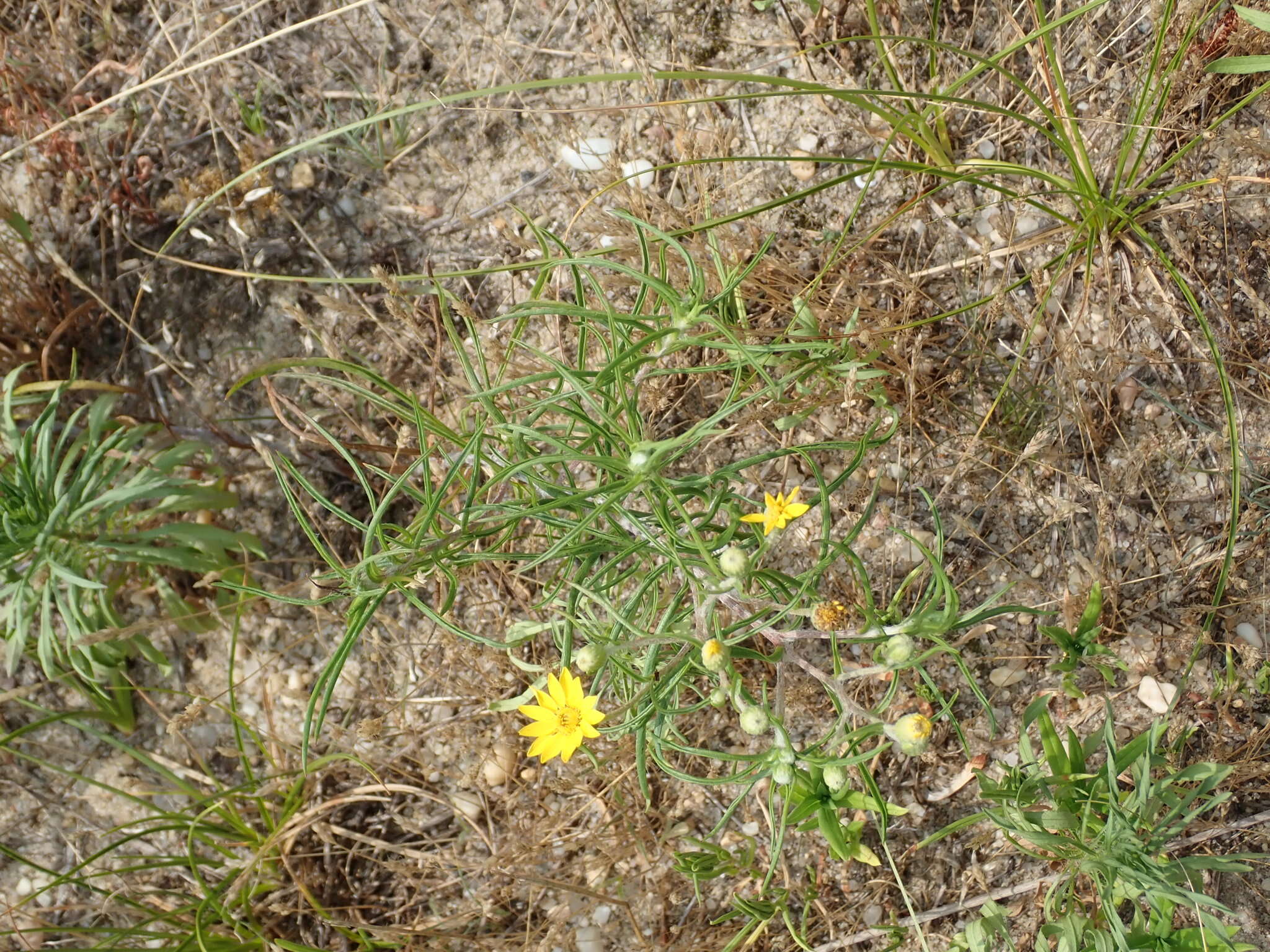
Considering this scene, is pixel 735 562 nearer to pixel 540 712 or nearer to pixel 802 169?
pixel 540 712

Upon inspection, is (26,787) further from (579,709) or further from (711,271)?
(711,271)

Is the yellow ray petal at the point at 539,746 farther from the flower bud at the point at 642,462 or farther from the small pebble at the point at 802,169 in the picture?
the small pebble at the point at 802,169

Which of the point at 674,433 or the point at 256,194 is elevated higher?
the point at 256,194

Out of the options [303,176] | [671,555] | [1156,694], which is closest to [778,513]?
[671,555]

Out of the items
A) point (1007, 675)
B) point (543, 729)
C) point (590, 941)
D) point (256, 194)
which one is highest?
A: point (256, 194)

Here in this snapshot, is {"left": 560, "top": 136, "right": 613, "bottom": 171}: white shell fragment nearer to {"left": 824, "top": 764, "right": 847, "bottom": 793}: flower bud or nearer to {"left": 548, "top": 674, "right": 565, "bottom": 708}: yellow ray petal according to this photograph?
{"left": 548, "top": 674, "right": 565, "bottom": 708}: yellow ray petal

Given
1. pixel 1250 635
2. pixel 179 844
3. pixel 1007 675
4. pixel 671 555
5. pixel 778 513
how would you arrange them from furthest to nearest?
pixel 179 844 < pixel 1007 675 < pixel 1250 635 < pixel 778 513 < pixel 671 555

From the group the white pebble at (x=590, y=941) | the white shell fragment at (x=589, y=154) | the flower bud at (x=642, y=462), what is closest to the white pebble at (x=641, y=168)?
the white shell fragment at (x=589, y=154)
